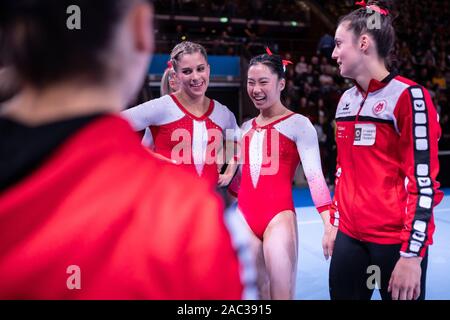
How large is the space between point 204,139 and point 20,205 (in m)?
2.16

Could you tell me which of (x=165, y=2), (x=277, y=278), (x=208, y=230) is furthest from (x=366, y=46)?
(x=165, y=2)

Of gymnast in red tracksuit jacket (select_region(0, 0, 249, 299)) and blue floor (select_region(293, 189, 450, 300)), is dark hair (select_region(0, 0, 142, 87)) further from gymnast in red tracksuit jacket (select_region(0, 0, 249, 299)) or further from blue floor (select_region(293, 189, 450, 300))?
blue floor (select_region(293, 189, 450, 300))

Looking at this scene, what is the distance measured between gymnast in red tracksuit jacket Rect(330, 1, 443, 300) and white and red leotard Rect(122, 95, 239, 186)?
802 millimetres

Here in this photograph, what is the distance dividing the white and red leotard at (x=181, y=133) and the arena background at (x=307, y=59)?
1291 millimetres

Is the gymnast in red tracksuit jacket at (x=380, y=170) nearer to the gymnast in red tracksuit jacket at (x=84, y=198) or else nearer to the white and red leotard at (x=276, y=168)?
the white and red leotard at (x=276, y=168)

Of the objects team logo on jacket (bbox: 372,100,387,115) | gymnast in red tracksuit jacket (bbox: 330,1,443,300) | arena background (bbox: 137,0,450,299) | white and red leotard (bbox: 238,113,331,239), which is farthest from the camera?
arena background (bbox: 137,0,450,299)

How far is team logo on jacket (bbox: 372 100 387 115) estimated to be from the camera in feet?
6.76

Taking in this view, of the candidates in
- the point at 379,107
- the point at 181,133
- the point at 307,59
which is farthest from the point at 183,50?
the point at 307,59

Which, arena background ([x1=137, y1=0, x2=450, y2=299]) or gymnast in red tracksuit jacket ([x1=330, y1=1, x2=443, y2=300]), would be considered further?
arena background ([x1=137, y1=0, x2=450, y2=299])

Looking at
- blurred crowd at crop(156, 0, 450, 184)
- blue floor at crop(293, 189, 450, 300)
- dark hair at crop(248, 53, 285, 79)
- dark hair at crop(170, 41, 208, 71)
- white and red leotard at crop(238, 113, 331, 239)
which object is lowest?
blue floor at crop(293, 189, 450, 300)

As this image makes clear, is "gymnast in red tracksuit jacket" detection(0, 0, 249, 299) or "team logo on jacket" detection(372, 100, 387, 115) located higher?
"team logo on jacket" detection(372, 100, 387, 115)

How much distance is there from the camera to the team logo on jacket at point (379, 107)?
6.76 ft

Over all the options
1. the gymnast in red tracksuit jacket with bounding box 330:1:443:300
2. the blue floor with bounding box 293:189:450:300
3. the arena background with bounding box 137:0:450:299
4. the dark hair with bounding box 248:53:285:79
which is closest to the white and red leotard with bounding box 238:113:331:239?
the gymnast in red tracksuit jacket with bounding box 330:1:443:300
